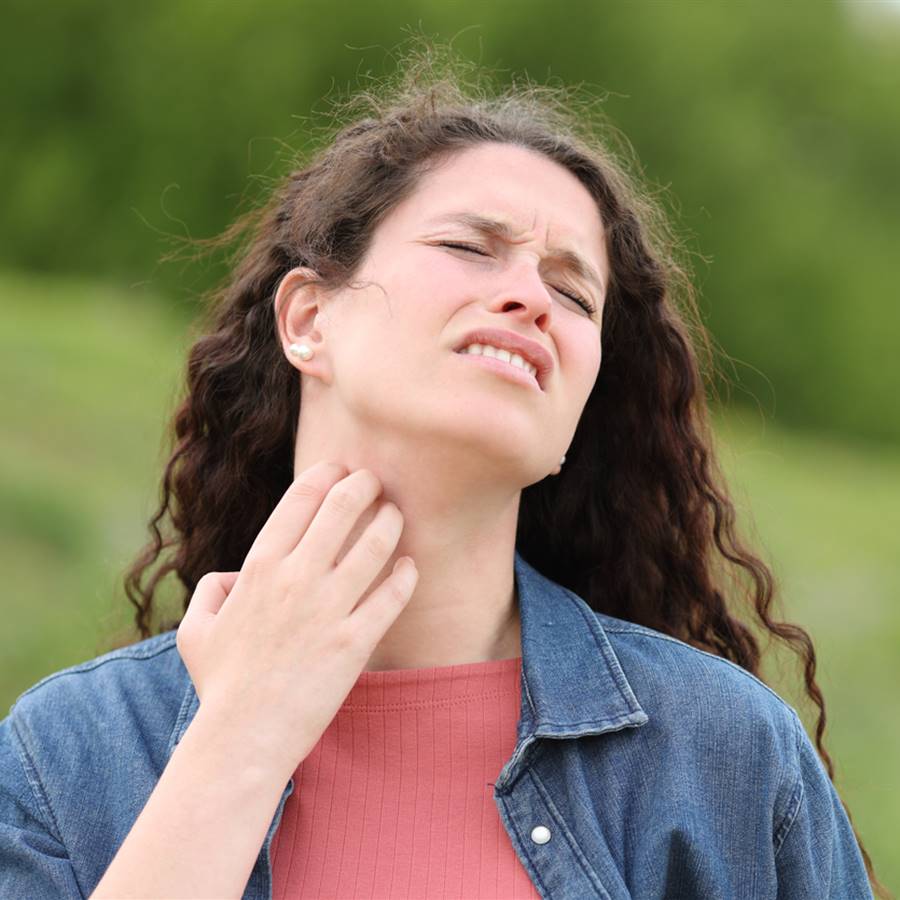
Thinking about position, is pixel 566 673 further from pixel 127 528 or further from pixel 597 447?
pixel 127 528

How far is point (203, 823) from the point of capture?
5.84 feet

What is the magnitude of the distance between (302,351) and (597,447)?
71 centimetres

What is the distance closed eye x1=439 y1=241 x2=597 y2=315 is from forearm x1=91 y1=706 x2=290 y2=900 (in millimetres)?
872

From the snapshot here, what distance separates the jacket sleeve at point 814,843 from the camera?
2039 mm

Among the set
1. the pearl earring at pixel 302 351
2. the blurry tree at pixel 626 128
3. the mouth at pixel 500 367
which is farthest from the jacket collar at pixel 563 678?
the blurry tree at pixel 626 128

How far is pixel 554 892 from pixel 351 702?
1.56 ft

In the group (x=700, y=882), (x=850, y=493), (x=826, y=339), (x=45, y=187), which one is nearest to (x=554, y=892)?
(x=700, y=882)

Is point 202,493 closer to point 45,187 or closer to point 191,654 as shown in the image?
point 191,654

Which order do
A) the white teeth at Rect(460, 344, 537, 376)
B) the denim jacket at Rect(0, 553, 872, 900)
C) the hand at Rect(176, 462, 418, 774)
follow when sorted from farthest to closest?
1. the white teeth at Rect(460, 344, 537, 376)
2. the denim jacket at Rect(0, 553, 872, 900)
3. the hand at Rect(176, 462, 418, 774)

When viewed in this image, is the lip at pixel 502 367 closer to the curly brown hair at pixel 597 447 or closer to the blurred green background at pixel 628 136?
the curly brown hair at pixel 597 447

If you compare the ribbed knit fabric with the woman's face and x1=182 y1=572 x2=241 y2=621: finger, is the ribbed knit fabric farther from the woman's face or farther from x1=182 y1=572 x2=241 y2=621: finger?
the woman's face

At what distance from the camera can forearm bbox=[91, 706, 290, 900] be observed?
1.75 metres

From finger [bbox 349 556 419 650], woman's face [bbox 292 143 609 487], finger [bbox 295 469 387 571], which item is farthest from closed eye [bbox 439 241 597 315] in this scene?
finger [bbox 349 556 419 650]

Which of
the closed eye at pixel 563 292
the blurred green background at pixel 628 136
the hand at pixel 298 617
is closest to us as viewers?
the hand at pixel 298 617
